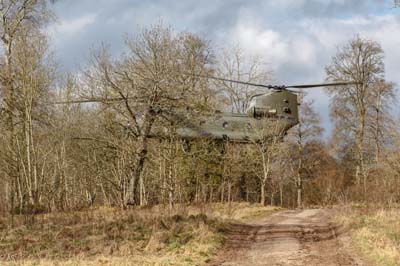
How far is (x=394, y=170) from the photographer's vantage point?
21.9 meters

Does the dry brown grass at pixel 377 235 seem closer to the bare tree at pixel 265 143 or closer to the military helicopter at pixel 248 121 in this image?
the military helicopter at pixel 248 121

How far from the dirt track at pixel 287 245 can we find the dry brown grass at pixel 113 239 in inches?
18.7

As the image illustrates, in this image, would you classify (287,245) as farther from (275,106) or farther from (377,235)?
(275,106)

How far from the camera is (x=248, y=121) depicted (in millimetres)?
25188

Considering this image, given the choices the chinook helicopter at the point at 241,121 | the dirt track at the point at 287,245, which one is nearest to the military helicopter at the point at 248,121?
the chinook helicopter at the point at 241,121

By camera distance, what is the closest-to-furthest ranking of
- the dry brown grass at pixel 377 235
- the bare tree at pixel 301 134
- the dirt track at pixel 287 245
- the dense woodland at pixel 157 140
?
the dry brown grass at pixel 377 235 < the dirt track at pixel 287 245 < the dense woodland at pixel 157 140 < the bare tree at pixel 301 134

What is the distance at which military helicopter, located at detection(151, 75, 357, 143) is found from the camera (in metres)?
21.7

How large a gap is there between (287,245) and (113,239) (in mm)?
4219

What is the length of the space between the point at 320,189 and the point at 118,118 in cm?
1675

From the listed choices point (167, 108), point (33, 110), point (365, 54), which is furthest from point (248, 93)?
point (33, 110)

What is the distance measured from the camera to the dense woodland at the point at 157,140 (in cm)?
2043

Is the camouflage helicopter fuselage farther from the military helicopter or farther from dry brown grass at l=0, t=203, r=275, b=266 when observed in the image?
dry brown grass at l=0, t=203, r=275, b=266

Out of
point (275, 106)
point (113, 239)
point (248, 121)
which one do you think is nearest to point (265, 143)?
point (248, 121)

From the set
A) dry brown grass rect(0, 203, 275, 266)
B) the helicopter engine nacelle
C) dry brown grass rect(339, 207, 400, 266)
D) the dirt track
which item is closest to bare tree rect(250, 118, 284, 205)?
the helicopter engine nacelle
